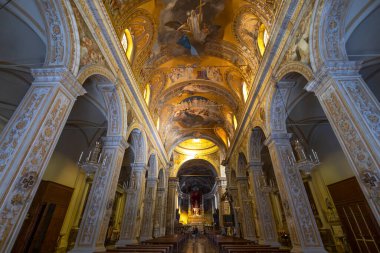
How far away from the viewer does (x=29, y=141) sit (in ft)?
11.4

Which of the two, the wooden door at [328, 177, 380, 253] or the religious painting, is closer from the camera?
the wooden door at [328, 177, 380, 253]

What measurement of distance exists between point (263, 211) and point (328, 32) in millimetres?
8136

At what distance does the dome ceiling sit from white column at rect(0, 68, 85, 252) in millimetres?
3588

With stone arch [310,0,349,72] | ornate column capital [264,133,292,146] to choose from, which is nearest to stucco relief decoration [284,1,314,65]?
stone arch [310,0,349,72]

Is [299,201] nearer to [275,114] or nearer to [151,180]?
[275,114]

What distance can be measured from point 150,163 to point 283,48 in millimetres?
10332

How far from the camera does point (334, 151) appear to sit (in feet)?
33.2

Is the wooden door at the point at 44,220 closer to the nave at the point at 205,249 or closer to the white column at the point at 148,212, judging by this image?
the nave at the point at 205,249

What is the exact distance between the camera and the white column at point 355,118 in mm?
3393

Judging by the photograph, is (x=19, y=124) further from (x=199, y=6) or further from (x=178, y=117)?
(x=178, y=117)

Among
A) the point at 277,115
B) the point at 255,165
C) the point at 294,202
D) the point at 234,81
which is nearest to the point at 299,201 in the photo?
the point at 294,202

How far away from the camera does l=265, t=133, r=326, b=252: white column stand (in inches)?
229

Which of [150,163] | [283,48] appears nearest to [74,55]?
[283,48]

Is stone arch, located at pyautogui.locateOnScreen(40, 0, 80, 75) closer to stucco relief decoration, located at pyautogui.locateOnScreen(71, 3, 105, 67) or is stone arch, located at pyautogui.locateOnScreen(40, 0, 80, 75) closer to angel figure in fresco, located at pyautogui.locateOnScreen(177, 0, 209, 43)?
stucco relief decoration, located at pyautogui.locateOnScreen(71, 3, 105, 67)
